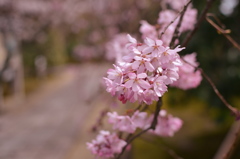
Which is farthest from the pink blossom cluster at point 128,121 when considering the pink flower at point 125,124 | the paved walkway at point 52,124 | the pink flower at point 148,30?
the paved walkway at point 52,124

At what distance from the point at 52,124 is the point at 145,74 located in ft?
16.4

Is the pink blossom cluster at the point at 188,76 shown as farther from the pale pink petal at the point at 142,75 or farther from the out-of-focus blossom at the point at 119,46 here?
the pale pink petal at the point at 142,75

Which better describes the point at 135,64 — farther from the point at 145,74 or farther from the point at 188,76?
the point at 188,76

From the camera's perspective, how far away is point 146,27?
3.91ft

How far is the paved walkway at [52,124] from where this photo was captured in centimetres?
423

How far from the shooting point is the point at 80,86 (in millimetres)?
7973

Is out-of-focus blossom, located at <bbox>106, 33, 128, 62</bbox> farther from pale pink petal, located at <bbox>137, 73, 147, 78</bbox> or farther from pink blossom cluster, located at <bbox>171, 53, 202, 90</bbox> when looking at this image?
pale pink petal, located at <bbox>137, 73, 147, 78</bbox>

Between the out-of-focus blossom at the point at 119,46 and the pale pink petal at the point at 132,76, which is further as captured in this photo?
the out-of-focus blossom at the point at 119,46

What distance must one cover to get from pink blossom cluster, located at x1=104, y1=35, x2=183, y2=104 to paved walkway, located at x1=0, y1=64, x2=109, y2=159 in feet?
6.61

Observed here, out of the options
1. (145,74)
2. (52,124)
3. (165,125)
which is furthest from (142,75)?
(52,124)

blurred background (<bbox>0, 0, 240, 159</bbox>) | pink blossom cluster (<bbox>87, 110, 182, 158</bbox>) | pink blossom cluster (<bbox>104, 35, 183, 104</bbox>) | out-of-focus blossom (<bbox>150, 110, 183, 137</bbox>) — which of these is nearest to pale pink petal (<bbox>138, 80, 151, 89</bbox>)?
pink blossom cluster (<bbox>104, 35, 183, 104</bbox>)

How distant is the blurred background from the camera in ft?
10.5

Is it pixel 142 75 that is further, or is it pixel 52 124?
pixel 52 124

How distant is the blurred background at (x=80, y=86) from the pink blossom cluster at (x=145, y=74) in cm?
70
